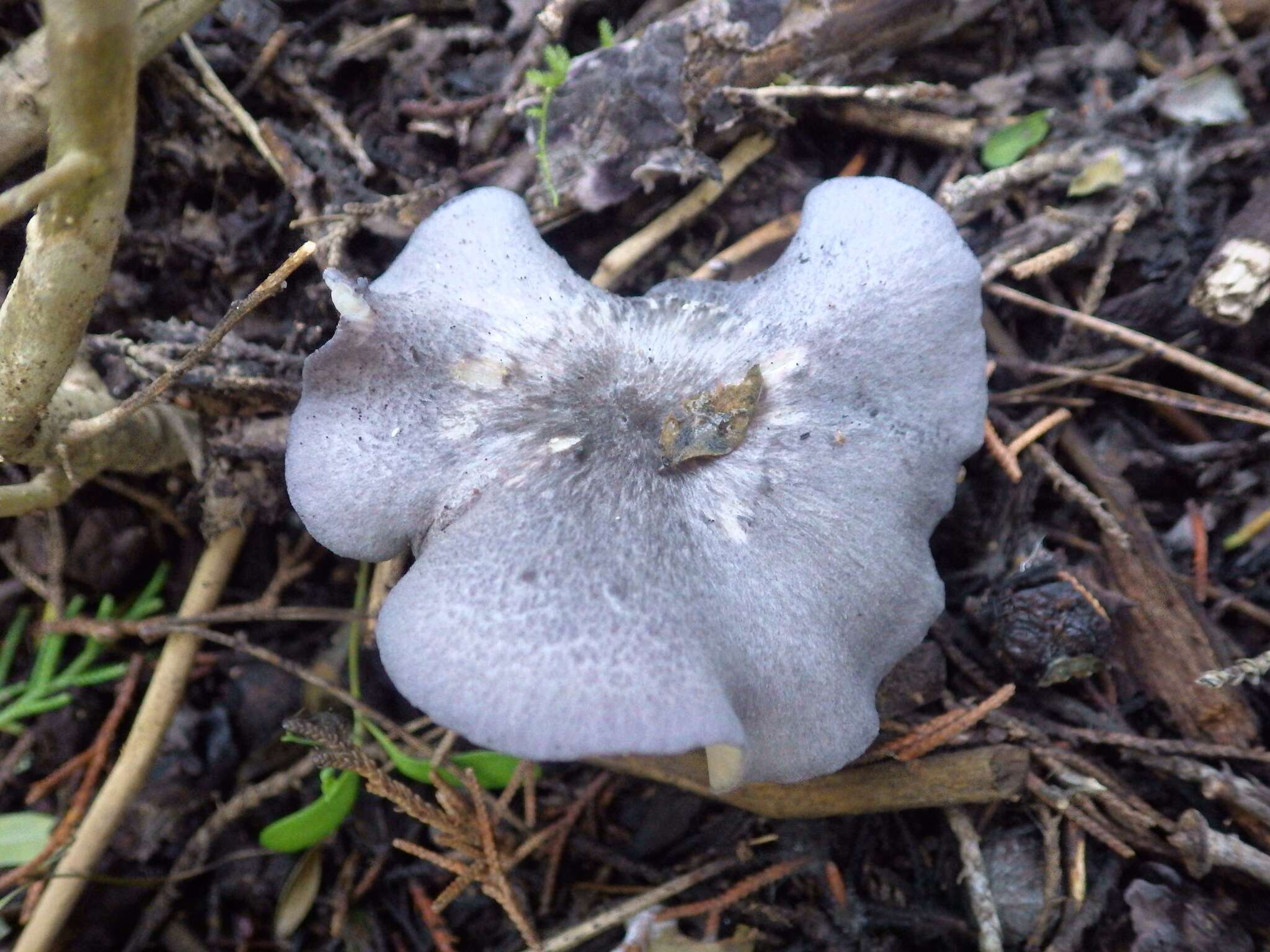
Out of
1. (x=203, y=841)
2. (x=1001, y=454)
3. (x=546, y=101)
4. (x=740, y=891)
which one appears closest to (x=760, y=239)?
(x=546, y=101)

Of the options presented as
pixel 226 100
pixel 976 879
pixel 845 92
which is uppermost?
pixel 226 100

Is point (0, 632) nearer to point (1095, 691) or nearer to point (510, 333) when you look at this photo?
point (510, 333)

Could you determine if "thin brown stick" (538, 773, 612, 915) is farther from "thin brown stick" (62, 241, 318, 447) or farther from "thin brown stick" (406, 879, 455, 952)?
"thin brown stick" (62, 241, 318, 447)

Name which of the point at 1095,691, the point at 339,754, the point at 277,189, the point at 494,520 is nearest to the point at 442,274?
the point at 494,520

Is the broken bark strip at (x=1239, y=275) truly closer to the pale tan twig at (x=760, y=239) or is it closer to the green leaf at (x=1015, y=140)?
the green leaf at (x=1015, y=140)

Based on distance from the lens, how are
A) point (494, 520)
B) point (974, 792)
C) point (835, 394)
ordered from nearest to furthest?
point (494, 520) < point (835, 394) < point (974, 792)

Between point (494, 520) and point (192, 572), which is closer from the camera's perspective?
point (494, 520)

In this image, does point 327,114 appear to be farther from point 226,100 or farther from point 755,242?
point 755,242
